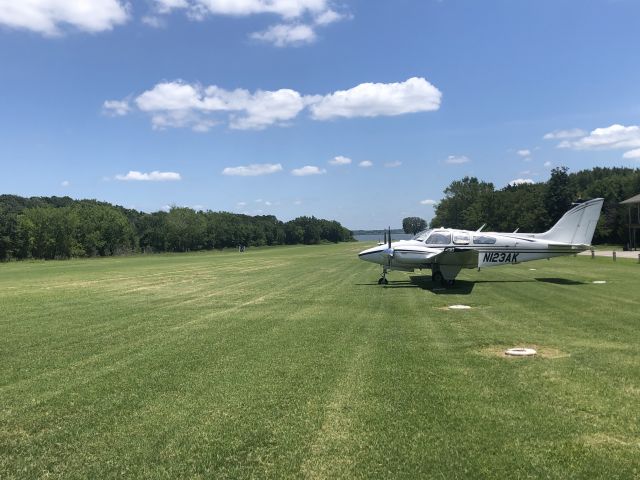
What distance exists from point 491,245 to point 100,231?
100 metres

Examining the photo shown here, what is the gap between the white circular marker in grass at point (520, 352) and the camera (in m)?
7.69

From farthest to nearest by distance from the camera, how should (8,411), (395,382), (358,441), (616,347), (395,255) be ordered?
(395,255) < (616,347) < (395,382) < (8,411) < (358,441)

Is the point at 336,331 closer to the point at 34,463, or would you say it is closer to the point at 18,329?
the point at 34,463

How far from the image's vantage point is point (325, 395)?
593 cm

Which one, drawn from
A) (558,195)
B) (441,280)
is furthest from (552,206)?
(441,280)

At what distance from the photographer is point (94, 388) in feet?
21.4

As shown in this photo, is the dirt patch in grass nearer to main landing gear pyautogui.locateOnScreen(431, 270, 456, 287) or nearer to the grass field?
the grass field

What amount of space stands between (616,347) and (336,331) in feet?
16.3

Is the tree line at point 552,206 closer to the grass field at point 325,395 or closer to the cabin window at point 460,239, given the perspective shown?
the cabin window at point 460,239

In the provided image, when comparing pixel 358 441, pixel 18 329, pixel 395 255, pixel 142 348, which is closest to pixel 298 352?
pixel 142 348

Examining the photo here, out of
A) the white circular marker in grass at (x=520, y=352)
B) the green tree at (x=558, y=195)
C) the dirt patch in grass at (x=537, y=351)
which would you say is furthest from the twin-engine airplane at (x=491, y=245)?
the green tree at (x=558, y=195)

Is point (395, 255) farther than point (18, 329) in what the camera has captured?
Yes

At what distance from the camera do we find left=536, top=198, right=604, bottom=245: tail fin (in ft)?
68.0

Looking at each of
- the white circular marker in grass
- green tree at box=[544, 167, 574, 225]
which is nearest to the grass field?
the white circular marker in grass
